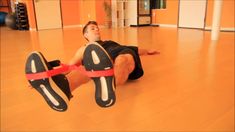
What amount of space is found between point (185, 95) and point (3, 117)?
44.2 inches

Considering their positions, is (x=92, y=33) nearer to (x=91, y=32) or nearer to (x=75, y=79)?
(x=91, y=32)

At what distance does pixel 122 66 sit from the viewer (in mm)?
1351

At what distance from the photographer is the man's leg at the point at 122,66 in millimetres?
1326

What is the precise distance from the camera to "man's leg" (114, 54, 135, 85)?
4.35 ft

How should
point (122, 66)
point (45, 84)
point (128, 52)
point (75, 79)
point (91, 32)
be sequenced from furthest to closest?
point (91, 32) → point (128, 52) → point (122, 66) → point (75, 79) → point (45, 84)

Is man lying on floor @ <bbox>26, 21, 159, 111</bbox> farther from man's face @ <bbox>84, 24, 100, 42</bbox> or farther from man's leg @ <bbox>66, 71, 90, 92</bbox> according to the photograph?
man's face @ <bbox>84, 24, 100, 42</bbox>

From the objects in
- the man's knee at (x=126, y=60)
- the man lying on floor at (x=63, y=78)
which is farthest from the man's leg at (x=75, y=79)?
the man's knee at (x=126, y=60)

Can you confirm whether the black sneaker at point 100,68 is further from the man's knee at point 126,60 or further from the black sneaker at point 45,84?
the man's knee at point 126,60

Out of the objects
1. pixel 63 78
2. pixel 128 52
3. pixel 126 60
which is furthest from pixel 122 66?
pixel 63 78

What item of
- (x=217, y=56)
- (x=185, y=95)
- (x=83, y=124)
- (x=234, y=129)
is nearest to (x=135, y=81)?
(x=185, y=95)

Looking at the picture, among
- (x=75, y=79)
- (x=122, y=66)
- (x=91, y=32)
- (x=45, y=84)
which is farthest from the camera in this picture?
(x=91, y=32)

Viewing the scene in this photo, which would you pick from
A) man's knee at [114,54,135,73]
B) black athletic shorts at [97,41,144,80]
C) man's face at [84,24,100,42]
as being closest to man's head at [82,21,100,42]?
man's face at [84,24,100,42]

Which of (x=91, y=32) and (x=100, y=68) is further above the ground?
(x=91, y=32)

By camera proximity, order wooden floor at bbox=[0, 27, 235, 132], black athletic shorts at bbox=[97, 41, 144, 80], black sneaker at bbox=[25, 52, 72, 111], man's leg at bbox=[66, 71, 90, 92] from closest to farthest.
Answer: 1. black sneaker at bbox=[25, 52, 72, 111]
2. wooden floor at bbox=[0, 27, 235, 132]
3. man's leg at bbox=[66, 71, 90, 92]
4. black athletic shorts at bbox=[97, 41, 144, 80]
